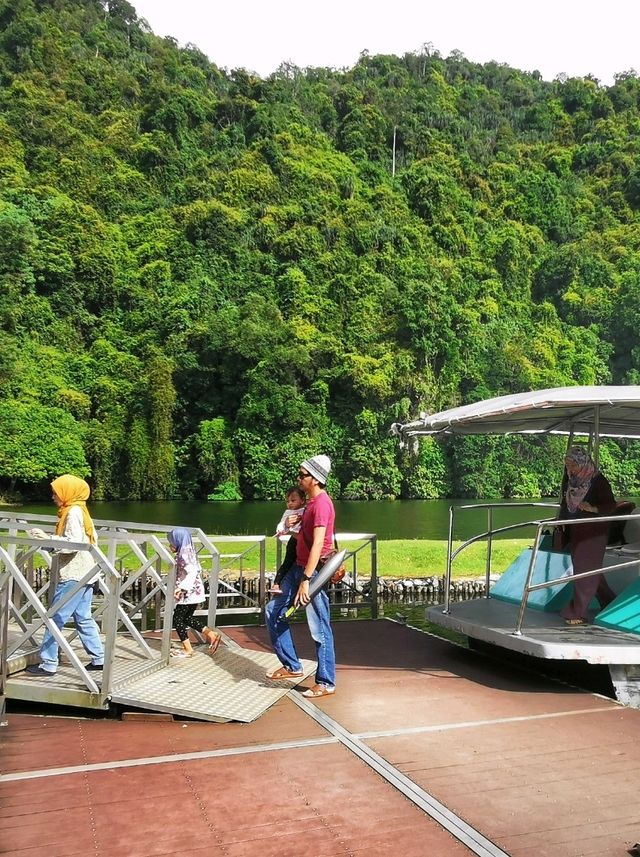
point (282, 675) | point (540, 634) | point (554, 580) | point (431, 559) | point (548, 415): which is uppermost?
point (548, 415)

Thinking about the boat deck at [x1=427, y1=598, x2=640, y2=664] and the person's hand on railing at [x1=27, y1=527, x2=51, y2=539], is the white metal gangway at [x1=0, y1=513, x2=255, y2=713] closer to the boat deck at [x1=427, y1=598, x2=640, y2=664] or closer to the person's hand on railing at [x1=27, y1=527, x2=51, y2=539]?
the person's hand on railing at [x1=27, y1=527, x2=51, y2=539]

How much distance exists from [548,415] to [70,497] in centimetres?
484

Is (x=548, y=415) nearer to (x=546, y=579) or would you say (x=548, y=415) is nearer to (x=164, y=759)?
(x=546, y=579)

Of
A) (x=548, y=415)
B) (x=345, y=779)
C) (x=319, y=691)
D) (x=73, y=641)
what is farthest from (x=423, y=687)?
(x=548, y=415)

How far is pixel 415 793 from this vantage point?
14.3 feet

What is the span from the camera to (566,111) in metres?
111

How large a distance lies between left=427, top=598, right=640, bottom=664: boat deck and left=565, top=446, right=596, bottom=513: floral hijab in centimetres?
110

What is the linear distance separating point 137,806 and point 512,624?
163 inches

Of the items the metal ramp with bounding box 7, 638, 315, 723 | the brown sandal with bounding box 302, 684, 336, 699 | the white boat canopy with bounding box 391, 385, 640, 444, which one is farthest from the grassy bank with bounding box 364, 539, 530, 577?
the brown sandal with bounding box 302, 684, 336, 699

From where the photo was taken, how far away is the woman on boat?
730cm

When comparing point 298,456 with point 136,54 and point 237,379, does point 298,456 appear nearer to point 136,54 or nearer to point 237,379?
point 237,379

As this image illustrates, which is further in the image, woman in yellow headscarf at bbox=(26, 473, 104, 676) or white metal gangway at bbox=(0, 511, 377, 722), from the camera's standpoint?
woman in yellow headscarf at bbox=(26, 473, 104, 676)

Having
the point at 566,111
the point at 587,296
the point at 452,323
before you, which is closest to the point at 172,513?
the point at 452,323

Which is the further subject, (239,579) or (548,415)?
(239,579)
